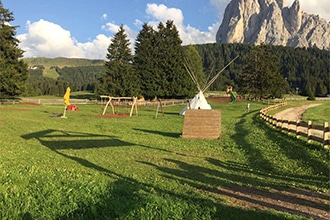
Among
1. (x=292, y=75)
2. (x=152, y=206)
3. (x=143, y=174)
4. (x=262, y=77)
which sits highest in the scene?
(x=292, y=75)

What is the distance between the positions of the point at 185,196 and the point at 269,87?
66.9 metres

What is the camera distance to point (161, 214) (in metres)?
4.88

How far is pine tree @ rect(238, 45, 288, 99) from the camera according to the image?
6812 centimetres

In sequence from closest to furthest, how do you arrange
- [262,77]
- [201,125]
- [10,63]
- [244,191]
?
[244,191] < [201,125] < [10,63] < [262,77]

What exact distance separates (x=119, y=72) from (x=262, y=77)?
32274 millimetres

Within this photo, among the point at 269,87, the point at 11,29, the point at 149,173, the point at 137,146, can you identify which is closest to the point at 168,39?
the point at 269,87

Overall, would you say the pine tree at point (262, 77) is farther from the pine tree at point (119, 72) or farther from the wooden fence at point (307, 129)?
the wooden fence at point (307, 129)

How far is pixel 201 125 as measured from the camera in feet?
53.9

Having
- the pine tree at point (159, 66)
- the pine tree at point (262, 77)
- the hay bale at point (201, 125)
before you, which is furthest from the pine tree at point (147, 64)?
the hay bale at point (201, 125)

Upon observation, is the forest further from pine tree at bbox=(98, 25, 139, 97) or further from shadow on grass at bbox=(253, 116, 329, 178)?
shadow on grass at bbox=(253, 116, 329, 178)

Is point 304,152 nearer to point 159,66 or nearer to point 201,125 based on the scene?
point 201,125

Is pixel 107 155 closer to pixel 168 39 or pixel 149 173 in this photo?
pixel 149 173

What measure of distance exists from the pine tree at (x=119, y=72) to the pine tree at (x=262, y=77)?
2723 centimetres

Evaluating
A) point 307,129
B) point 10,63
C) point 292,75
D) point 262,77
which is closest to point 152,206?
point 307,129
